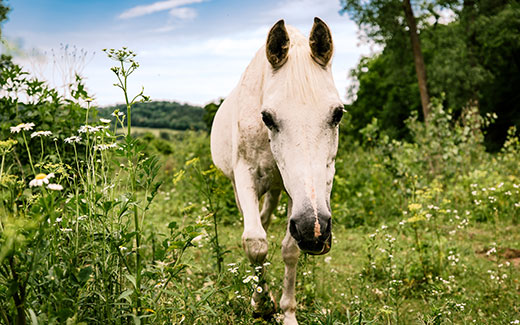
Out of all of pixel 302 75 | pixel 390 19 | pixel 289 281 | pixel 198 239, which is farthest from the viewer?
pixel 390 19

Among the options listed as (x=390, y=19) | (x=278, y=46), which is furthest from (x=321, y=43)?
(x=390, y=19)

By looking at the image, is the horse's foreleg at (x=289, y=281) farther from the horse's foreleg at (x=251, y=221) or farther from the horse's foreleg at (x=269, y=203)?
the horse's foreleg at (x=269, y=203)

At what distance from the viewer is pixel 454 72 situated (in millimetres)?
15641

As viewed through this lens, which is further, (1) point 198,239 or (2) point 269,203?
(2) point 269,203

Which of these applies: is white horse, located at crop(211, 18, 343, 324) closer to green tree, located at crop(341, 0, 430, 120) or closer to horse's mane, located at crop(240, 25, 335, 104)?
horse's mane, located at crop(240, 25, 335, 104)

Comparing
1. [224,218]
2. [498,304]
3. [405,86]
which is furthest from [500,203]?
[405,86]

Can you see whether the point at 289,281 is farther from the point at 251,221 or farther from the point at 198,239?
the point at 198,239

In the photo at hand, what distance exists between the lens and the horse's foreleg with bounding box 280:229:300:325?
9.01 ft

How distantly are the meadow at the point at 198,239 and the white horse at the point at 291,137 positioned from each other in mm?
416

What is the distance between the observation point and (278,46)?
2281 millimetres

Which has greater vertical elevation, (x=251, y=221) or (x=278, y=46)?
(x=278, y=46)

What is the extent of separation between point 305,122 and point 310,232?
0.57m

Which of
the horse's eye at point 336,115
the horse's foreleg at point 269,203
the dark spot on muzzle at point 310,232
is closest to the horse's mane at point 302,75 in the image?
the horse's eye at point 336,115

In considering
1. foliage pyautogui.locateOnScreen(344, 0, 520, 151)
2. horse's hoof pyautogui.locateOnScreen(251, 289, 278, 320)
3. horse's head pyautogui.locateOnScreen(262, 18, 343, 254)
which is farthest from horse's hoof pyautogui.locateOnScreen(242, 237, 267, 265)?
foliage pyautogui.locateOnScreen(344, 0, 520, 151)
